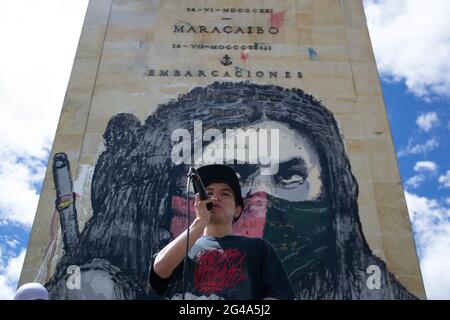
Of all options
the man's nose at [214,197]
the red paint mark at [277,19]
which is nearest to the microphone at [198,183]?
the man's nose at [214,197]

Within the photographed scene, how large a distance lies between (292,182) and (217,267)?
3286 millimetres

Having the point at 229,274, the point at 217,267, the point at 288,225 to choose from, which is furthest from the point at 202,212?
the point at 288,225

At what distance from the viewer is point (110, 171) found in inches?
344

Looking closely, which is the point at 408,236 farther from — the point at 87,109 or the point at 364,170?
the point at 87,109

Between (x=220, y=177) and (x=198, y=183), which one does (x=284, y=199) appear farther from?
(x=198, y=183)

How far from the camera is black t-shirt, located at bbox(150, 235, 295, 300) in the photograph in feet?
18.1

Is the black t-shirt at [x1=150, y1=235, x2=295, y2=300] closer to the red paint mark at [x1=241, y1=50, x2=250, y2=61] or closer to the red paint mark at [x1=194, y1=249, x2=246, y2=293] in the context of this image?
the red paint mark at [x1=194, y1=249, x2=246, y2=293]

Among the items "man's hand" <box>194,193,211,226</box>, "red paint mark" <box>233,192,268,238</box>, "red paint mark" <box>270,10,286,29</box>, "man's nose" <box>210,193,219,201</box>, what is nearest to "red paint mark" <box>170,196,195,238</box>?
"red paint mark" <box>233,192,268,238</box>

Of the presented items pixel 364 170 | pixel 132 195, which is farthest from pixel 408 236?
pixel 132 195

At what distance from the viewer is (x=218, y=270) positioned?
18.5 ft

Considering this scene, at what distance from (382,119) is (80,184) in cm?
588

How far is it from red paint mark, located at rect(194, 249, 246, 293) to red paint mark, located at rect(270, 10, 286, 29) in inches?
258
